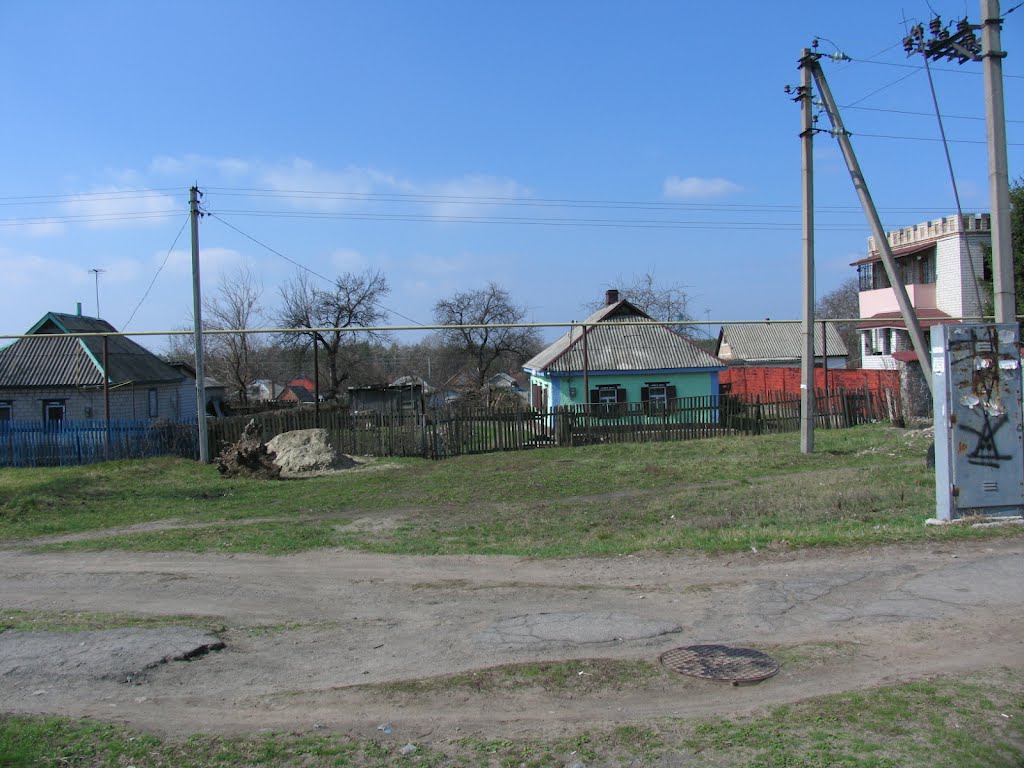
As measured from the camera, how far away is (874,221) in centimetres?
1459

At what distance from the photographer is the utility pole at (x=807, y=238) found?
16562 mm

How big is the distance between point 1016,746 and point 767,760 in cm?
124

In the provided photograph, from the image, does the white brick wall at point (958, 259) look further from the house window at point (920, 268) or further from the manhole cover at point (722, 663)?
the manhole cover at point (722, 663)

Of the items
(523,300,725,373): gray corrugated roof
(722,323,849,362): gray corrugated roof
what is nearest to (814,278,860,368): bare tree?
(722,323,849,362): gray corrugated roof

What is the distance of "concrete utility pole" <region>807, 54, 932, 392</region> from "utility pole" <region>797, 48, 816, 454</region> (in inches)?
18.9

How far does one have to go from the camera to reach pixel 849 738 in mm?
3877

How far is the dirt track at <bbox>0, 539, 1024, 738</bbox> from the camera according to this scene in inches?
177

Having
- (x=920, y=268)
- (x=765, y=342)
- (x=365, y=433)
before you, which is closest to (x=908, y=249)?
(x=920, y=268)

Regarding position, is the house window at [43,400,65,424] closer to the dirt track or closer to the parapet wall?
the dirt track

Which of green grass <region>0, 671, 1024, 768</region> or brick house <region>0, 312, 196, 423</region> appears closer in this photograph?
green grass <region>0, 671, 1024, 768</region>

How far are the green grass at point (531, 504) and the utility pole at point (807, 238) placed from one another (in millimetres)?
922

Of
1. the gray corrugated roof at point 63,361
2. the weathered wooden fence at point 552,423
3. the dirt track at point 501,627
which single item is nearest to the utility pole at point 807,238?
the weathered wooden fence at point 552,423

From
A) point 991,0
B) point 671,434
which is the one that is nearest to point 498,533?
point 991,0

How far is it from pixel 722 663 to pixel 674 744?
1.18m
